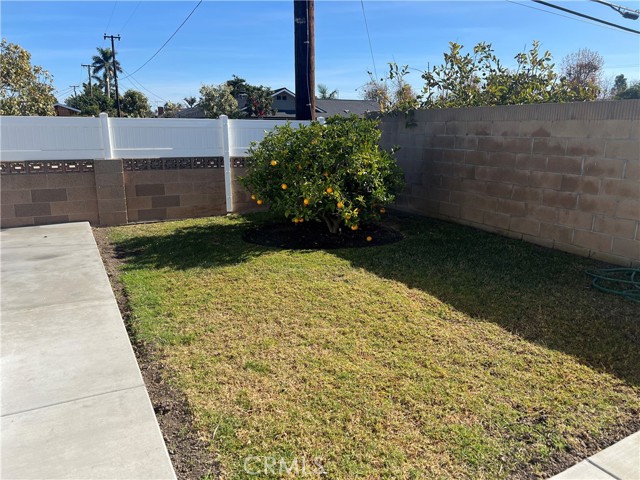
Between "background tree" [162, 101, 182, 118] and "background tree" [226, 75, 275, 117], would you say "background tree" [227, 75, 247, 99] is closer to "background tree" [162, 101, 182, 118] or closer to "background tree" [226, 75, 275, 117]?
"background tree" [226, 75, 275, 117]

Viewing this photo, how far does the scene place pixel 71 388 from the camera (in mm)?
2803

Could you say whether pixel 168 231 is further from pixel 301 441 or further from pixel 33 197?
pixel 301 441

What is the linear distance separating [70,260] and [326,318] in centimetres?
348

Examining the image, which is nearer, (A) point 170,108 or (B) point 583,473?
(B) point 583,473

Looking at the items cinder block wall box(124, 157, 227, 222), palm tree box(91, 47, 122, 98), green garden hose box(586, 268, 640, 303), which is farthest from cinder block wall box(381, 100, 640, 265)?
palm tree box(91, 47, 122, 98)

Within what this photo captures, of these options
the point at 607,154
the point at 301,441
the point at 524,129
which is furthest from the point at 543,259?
the point at 301,441

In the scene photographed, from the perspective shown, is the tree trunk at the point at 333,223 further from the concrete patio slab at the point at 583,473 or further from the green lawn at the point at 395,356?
the concrete patio slab at the point at 583,473

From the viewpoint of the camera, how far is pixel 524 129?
20.6 feet

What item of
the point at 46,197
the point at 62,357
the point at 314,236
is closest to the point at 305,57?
the point at 314,236

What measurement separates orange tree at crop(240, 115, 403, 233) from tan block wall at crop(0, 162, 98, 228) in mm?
A: 2942

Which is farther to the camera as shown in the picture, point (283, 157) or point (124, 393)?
point (283, 157)

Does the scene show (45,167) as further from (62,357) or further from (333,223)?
(62,357)

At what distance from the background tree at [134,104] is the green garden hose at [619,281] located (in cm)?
4994

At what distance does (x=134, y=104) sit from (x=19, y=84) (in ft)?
106
